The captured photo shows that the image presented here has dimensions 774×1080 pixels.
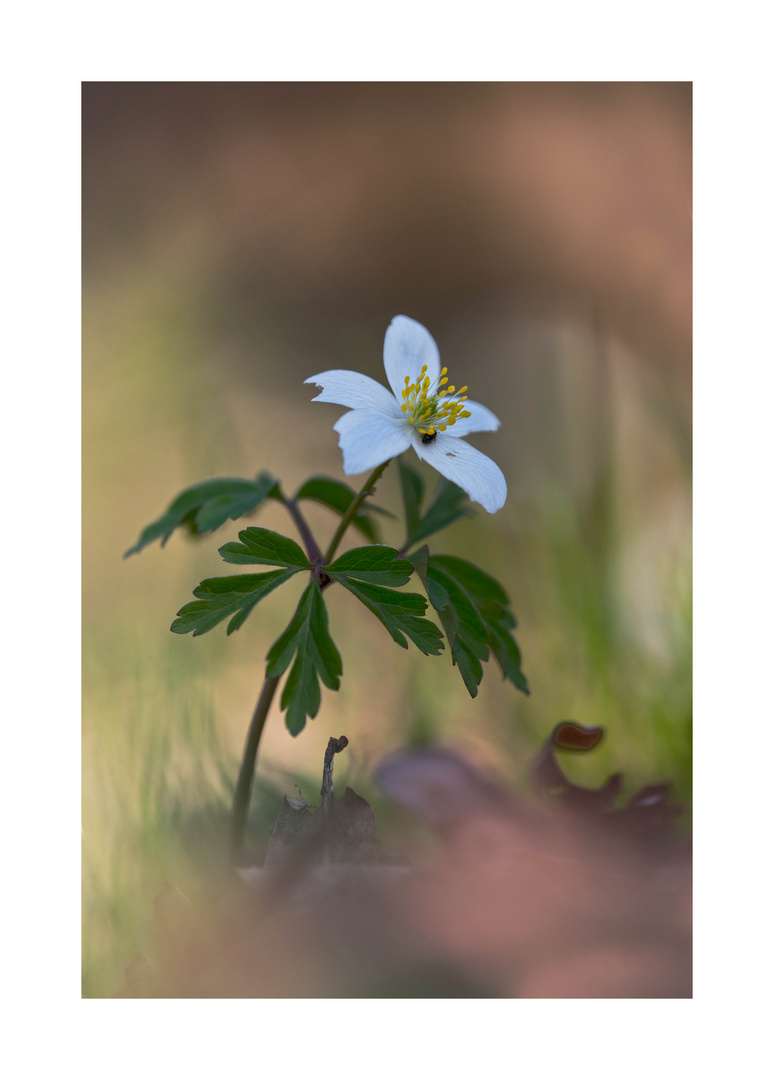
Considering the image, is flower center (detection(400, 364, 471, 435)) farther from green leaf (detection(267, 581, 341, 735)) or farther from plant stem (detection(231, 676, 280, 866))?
plant stem (detection(231, 676, 280, 866))

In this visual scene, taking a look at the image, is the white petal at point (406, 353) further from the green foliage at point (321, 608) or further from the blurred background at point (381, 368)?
the blurred background at point (381, 368)

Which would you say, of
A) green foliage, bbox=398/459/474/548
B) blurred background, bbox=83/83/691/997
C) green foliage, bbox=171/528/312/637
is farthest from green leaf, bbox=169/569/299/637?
blurred background, bbox=83/83/691/997

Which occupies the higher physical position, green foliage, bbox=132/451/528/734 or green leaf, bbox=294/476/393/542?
green leaf, bbox=294/476/393/542

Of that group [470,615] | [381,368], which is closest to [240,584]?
[470,615]

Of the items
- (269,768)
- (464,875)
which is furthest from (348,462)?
(269,768)

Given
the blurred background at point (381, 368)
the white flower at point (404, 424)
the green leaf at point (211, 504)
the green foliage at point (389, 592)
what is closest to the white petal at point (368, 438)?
the white flower at point (404, 424)

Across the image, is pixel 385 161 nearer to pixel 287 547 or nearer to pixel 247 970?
pixel 287 547

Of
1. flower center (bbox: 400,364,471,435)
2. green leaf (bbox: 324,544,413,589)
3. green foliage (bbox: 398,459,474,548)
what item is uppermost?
flower center (bbox: 400,364,471,435)
